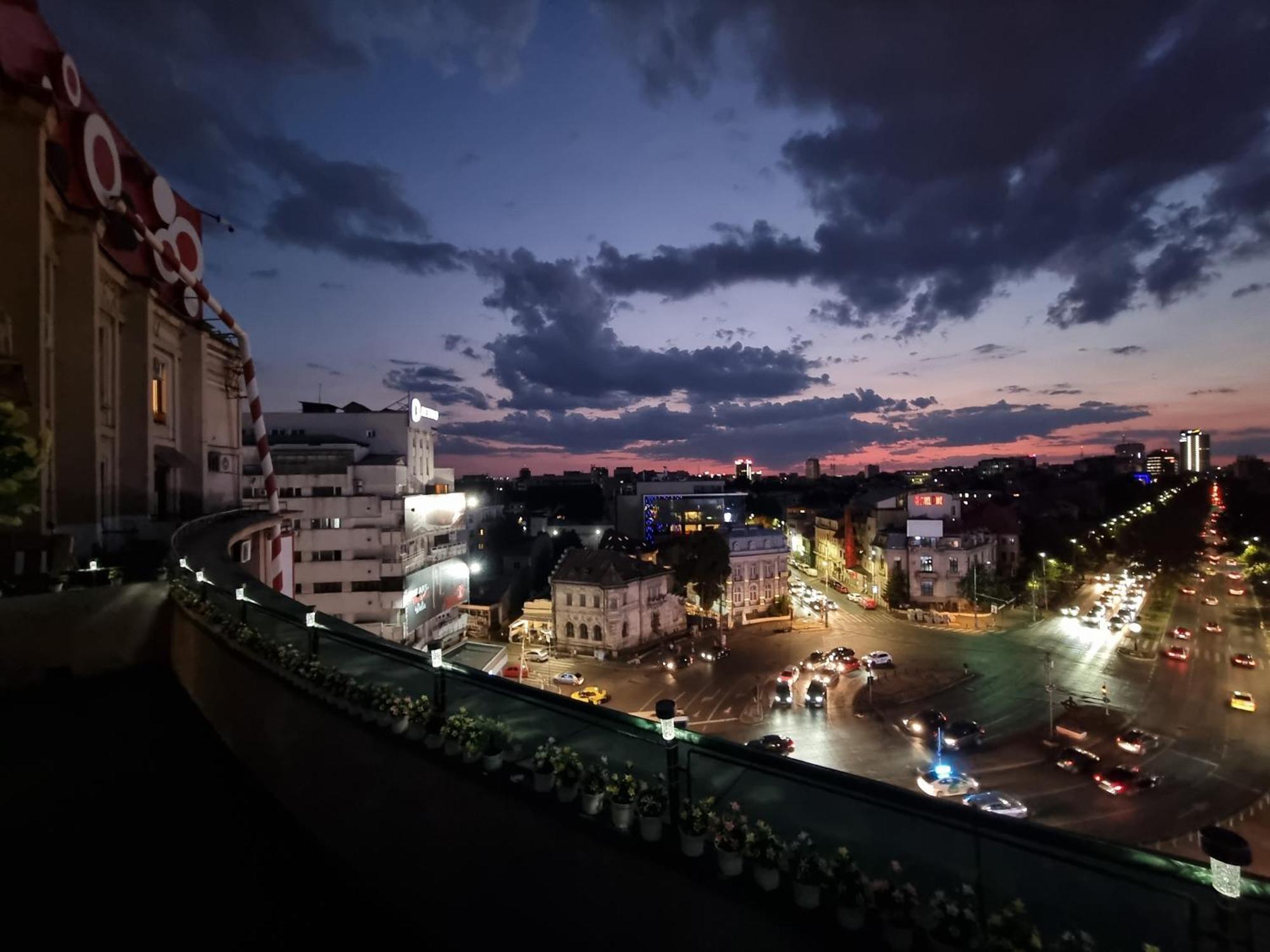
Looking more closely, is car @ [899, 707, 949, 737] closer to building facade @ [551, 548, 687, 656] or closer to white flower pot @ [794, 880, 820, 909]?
building facade @ [551, 548, 687, 656]

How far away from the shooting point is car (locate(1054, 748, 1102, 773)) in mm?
20547

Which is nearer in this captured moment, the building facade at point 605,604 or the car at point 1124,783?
the car at point 1124,783

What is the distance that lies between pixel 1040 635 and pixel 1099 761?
63.8 feet

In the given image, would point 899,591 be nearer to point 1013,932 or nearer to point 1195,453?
point 1013,932

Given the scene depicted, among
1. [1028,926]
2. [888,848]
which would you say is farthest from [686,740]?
[1028,926]

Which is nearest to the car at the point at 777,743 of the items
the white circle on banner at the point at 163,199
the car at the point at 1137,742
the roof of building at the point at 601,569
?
the car at the point at 1137,742

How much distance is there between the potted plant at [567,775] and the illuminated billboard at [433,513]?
105 feet

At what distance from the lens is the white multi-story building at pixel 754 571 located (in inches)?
1795

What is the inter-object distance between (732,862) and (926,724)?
958 inches

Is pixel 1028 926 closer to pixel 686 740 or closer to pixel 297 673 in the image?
pixel 686 740

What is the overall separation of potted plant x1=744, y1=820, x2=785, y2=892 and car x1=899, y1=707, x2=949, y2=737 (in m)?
23.3

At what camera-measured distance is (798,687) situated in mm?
30562

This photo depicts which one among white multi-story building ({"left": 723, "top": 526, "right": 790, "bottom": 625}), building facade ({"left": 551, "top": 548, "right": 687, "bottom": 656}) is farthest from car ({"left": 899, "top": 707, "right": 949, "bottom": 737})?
white multi-story building ({"left": 723, "top": 526, "right": 790, "bottom": 625})

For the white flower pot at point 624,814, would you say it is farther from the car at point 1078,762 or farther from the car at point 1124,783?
the car at point 1078,762
